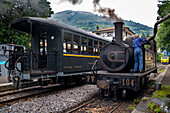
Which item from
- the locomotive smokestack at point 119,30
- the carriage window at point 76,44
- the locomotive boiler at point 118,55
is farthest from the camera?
the carriage window at point 76,44

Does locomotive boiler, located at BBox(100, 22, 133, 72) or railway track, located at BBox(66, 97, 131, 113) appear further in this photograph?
locomotive boiler, located at BBox(100, 22, 133, 72)

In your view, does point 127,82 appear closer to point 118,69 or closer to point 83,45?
point 118,69

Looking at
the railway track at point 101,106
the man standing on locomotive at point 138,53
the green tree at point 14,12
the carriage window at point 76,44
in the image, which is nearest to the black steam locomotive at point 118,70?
the man standing on locomotive at point 138,53

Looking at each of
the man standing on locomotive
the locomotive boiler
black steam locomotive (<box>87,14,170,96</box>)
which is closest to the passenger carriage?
black steam locomotive (<box>87,14,170,96</box>)

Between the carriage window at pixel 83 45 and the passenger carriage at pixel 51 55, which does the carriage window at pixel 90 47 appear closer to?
the passenger carriage at pixel 51 55

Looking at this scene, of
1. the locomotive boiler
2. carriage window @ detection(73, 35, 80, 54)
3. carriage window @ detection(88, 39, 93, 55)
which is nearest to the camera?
the locomotive boiler

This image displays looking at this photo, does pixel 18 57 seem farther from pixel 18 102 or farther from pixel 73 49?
pixel 73 49

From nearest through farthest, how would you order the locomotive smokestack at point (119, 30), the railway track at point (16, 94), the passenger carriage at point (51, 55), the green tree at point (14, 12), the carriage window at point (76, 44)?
the railway track at point (16, 94), the locomotive smokestack at point (119, 30), the passenger carriage at point (51, 55), the carriage window at point (76, 44), the green tree at point (14, 12)

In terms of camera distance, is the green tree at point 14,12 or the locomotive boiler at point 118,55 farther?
the green tree at point 14,12

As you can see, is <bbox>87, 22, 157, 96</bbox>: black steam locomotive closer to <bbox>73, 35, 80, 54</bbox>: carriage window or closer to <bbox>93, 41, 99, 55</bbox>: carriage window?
<bbox>73, 35, 80, 54</bbox>: carriage window

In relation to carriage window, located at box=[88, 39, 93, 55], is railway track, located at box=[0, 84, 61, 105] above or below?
below

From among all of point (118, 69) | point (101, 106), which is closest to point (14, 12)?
point (118, 69)

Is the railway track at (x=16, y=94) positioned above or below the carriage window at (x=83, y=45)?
below

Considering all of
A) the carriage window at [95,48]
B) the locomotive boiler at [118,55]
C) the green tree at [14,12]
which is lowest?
the locomotive boiler at [118,55]
